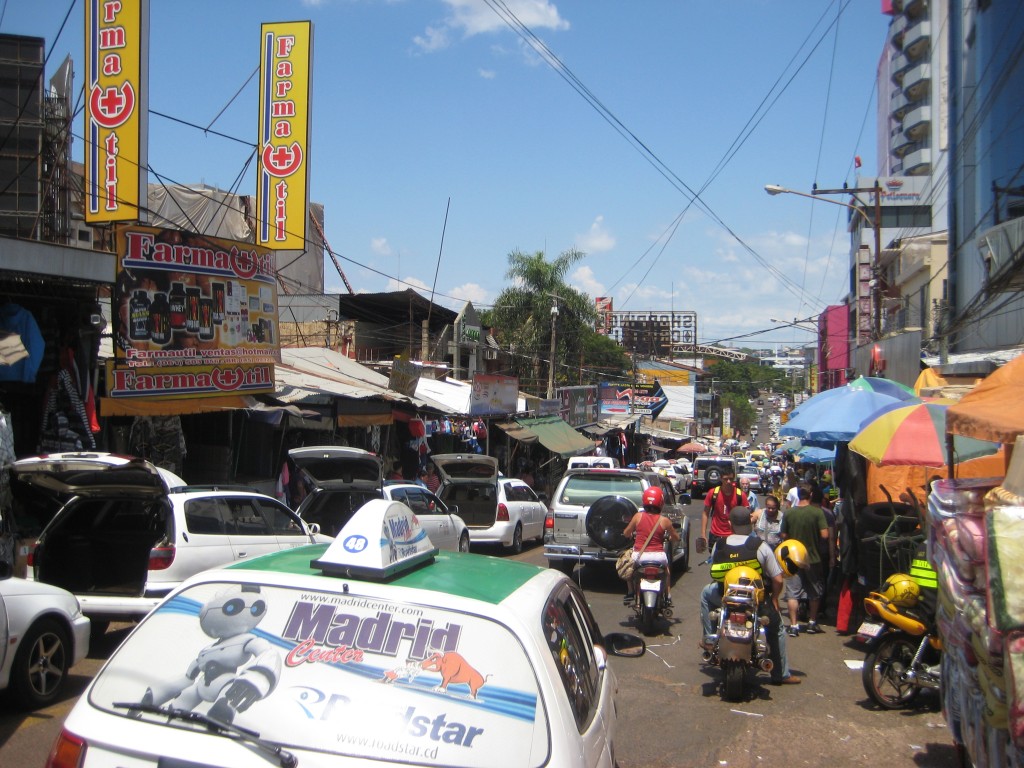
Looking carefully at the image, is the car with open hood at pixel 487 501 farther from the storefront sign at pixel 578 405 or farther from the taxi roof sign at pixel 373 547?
the storefront sign at pixel 578 405

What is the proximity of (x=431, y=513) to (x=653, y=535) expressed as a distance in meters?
5.73

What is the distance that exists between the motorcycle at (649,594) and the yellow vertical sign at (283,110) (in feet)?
32.3

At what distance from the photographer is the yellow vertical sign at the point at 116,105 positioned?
14281 mm

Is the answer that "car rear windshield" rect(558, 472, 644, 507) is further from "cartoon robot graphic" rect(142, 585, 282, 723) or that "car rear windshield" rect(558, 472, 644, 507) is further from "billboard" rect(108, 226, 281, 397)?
"cartoon robot graphic" rect(142, 585, 282, 723)

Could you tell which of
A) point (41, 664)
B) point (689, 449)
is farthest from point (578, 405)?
point (41, 664)

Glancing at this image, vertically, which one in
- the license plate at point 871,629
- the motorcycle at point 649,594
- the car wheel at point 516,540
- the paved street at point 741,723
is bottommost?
the car wheel at point 516,540

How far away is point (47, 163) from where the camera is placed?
1812 cm

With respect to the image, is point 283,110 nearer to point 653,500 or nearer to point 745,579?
point 653,500

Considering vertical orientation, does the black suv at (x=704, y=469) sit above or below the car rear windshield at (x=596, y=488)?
below

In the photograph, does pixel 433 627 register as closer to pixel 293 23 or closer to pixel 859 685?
pixel 859 685

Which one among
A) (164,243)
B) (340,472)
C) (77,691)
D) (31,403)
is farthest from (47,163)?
(77,691)

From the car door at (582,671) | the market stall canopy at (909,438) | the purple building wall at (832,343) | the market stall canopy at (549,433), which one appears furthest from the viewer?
the purple building wall at (832,343)

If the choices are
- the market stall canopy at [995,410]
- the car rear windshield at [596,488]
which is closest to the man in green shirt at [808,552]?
the car rear windshield at [596,488]

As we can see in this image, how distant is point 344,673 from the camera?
3086 millimetres
